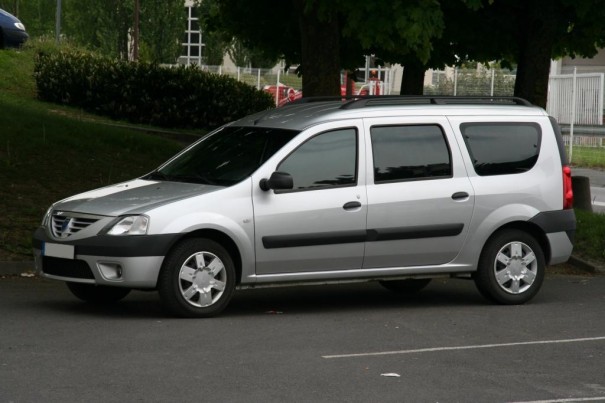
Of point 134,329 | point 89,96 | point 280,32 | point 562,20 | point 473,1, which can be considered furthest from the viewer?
point 89,96

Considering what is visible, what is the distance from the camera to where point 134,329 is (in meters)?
9.73

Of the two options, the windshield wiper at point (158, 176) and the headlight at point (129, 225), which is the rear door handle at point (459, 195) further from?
the headlight at point (129, 225)

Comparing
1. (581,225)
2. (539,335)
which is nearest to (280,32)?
(581,225)

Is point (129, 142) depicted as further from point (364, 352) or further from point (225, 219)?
point (364, 352)

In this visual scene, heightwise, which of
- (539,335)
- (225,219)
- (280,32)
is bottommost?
(539,335)

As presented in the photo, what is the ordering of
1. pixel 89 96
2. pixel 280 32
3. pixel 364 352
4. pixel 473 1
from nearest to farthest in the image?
pixel 364 352
pixel 473 1
pixel 280 32
pixel 89 96

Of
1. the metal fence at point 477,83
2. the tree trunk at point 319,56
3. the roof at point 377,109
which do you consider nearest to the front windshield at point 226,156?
the roof at point 377,109

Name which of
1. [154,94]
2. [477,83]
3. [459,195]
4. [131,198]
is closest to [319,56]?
[459,195]

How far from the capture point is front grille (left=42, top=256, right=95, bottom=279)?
1020 cm

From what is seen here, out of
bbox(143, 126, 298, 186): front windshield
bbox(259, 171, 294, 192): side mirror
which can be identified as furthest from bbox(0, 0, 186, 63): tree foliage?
bbox(259, 171, 294, 192): side mirror

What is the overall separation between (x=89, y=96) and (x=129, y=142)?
22.7 feet

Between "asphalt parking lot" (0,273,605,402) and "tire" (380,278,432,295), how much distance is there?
0.56 ft

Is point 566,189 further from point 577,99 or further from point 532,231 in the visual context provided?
point 577,99

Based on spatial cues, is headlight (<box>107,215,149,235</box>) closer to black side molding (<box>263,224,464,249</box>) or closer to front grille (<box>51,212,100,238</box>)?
front grille (<box>51,212,100,238</box>)
